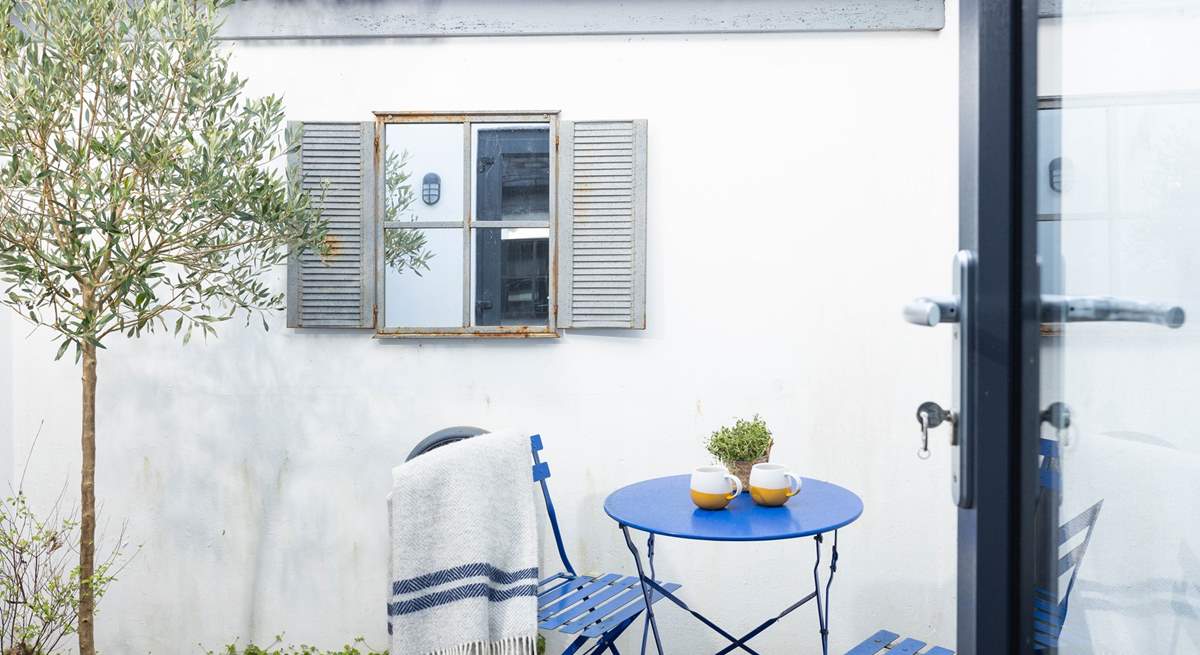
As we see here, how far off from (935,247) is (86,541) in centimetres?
315

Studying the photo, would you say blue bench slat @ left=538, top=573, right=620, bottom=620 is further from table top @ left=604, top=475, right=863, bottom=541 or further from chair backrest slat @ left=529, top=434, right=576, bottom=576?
table top @ left=604, top=475, right=863, bottom=541

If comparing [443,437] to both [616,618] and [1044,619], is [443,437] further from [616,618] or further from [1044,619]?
[1044,619]

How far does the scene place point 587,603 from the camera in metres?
2.80

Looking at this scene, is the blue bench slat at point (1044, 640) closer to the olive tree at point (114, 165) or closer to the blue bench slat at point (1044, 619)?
the blue bench slat at point (1044, 619)

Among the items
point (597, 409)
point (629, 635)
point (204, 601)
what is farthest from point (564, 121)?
point (204, 601)

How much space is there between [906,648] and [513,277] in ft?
6.07

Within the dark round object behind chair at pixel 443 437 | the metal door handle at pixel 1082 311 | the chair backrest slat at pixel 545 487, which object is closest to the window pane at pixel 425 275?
the dark round object behind chair at pixel 443 437

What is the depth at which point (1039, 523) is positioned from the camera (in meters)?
1.00

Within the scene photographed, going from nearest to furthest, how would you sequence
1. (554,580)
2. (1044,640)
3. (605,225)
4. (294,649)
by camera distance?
(1044,640) → (554,580) → (605,225) → (294,649)

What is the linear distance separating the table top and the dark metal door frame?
131 cm

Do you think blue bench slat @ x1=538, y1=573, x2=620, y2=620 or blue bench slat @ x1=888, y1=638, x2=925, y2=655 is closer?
blue bench slat @ x1=888, y1=638, x2=925, y2=655

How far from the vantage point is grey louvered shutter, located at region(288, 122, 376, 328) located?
3.42 metres

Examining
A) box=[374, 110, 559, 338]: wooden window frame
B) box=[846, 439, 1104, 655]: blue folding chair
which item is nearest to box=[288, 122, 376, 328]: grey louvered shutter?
box=[374, 110, 559, 338]: wooden window frame

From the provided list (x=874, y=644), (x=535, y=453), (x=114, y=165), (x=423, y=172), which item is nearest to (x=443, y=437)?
(x=535, y=453)
